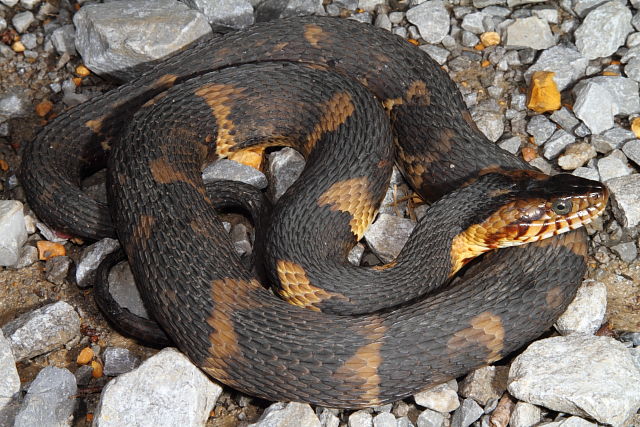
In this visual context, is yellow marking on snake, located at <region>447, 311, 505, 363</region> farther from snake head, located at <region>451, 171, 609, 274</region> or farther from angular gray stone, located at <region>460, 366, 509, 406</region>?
snake head, located at <region>451, 171, 609, 274</region>

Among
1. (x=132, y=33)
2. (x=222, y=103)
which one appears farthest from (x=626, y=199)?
(x=132, y=33)

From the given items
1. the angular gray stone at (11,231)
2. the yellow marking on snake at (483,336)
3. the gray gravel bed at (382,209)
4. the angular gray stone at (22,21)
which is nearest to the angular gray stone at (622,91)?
the gray gravel bed at (382,209)

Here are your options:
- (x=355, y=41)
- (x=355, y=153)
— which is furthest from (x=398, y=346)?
(x=355, y=41)

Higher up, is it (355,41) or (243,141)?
(355,41)

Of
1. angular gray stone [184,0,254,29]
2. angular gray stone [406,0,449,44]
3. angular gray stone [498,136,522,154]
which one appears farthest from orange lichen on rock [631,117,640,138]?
angular gray stone [184,0,254,29]

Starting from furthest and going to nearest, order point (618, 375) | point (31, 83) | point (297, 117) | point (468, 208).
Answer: point (31, 83)
point (297, 117)
point (468, 208)
point (618, 375)

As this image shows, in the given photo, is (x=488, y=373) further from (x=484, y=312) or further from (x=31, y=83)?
(x=31, y=83)

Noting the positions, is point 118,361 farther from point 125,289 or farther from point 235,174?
point 235,174
